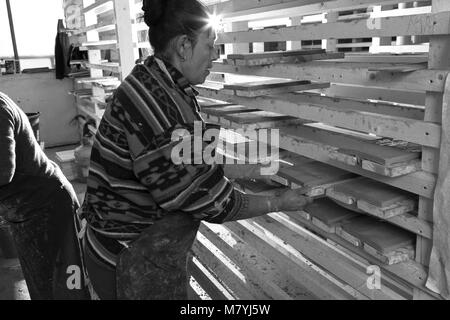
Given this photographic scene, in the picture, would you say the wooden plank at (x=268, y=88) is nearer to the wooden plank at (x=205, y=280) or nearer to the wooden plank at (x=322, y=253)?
the wooden plank at (x=322, y=253)

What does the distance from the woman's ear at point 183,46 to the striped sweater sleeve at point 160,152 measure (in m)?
0.12

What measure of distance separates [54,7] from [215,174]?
628cm

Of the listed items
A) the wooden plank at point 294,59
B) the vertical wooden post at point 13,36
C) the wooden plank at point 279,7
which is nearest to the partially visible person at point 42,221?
the wooden plank at point 279,7

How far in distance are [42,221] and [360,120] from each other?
5.78 ft

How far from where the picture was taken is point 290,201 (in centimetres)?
137

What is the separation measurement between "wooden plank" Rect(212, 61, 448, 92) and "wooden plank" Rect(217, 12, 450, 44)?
92mm

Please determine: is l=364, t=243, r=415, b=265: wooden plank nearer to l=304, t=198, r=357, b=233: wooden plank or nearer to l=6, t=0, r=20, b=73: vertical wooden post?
l=304, t=198, r=357, b=233: wooden plank

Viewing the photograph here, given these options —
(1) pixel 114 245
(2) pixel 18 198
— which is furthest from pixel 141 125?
(2) pixel 18 198

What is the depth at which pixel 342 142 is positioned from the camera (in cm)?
141

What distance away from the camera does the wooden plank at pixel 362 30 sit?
1004 mm

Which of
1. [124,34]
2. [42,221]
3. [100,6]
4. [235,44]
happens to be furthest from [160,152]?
[100,6]

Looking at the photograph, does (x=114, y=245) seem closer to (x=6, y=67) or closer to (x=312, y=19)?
(x=312, y=19)

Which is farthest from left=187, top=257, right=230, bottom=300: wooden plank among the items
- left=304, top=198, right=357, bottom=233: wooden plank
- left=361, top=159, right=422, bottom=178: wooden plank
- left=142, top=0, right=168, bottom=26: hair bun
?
left=142, top=0, right=168, bottom=26: hair bun

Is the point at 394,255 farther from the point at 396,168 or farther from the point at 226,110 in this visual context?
the point at 226,110
